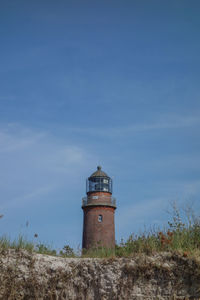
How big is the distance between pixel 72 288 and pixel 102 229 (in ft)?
87.5

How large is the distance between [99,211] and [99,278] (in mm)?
26846

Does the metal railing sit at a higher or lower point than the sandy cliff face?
higher

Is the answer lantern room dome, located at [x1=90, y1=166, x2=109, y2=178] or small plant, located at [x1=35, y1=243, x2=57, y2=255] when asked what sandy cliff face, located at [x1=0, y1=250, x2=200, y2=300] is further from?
lantern room dome, located at [x1=90, y1=166, x2=109, y2=178]

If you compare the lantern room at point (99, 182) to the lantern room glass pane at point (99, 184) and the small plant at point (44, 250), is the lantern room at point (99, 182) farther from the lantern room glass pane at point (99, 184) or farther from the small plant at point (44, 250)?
the small plant at point (44, 250)

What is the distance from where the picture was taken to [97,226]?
35.0 meters

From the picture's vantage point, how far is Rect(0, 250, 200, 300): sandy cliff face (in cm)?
856

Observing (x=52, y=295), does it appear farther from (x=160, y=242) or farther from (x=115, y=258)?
(x=160, y=242)

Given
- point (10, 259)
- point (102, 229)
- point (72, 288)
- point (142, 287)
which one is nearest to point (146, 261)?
point (142, 287)

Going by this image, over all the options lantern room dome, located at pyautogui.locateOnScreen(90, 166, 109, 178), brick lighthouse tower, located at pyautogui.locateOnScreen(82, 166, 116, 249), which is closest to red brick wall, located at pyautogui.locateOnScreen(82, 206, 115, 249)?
brick lighthouse tower, located at pyautogui.locateOnScreen(82, 166, 116, 249)

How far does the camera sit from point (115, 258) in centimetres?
902

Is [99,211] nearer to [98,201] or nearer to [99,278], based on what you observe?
[98,201]

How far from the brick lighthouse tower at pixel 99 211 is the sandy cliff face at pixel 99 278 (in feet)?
85.2

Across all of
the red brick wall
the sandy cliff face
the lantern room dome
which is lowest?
the sandy cliff face

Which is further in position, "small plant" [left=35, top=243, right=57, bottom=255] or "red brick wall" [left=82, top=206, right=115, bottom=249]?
"red brick wall" [left=82, top=206, right=115, bottom=249]
